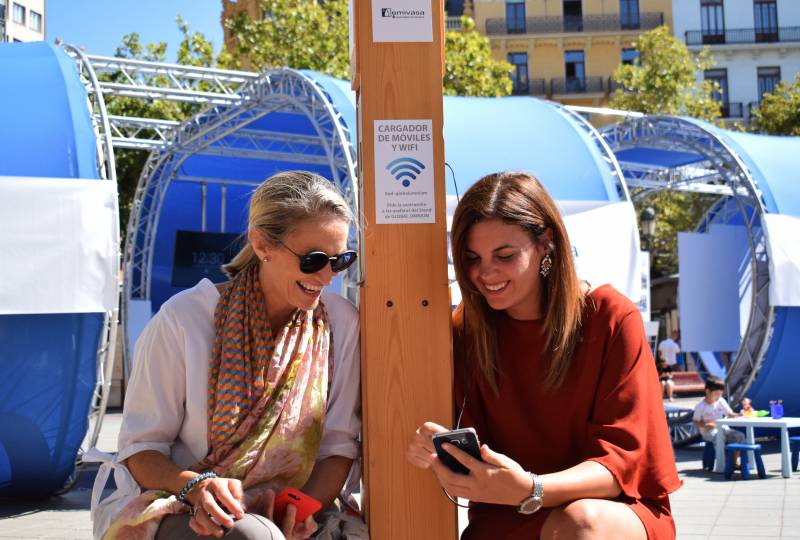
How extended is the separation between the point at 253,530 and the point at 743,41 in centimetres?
4513

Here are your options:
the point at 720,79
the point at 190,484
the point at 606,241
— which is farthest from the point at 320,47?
the point at 720,79

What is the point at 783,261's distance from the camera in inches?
539

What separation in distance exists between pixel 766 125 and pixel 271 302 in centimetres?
3073

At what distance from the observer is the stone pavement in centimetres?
786

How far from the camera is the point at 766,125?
31609mm

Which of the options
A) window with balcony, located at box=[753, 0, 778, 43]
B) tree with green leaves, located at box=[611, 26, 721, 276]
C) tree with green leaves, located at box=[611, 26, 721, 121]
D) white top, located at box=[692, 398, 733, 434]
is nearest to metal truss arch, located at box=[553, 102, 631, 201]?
white top, located at box=[692, 398, 733, 434]

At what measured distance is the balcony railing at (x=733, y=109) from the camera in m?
43.0

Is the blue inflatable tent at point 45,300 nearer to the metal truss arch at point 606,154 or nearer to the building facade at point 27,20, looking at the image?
the metal truss arch at point 606,154

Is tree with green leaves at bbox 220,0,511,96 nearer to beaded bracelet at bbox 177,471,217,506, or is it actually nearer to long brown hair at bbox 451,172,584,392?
long brown hair at bbox 451,172,584,392

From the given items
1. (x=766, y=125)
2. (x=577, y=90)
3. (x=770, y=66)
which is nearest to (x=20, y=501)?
(x=766, y=125)

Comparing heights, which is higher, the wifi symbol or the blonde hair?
the wifi symbol

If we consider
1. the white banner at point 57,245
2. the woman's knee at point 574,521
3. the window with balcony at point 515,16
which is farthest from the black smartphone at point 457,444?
the window with balcony at point 515,16

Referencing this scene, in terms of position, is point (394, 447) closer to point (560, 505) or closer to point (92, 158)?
point (560, 505)

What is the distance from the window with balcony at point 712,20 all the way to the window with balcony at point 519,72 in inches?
307
